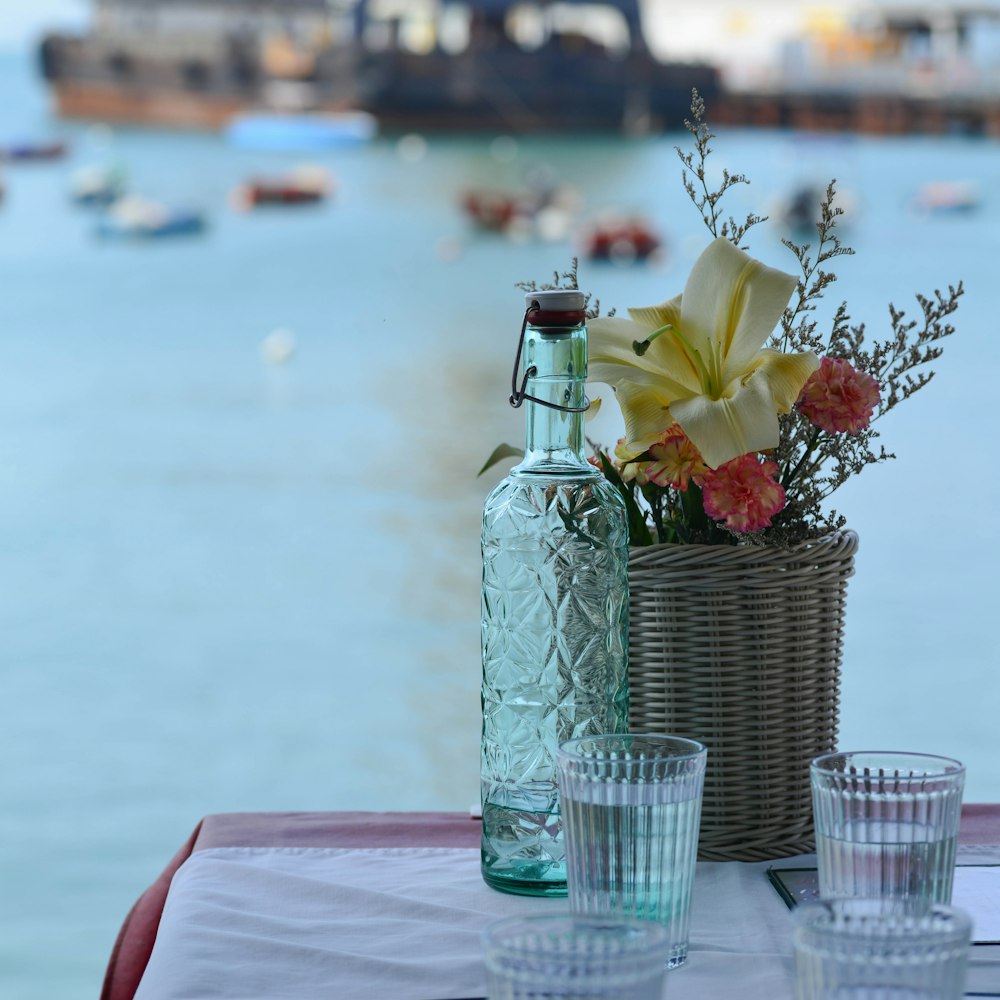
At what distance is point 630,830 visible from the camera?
56cm

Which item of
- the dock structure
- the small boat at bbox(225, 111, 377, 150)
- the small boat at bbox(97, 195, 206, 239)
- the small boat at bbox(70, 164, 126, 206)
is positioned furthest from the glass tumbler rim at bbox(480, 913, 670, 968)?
the dock structure

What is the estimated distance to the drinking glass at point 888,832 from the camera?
56cm

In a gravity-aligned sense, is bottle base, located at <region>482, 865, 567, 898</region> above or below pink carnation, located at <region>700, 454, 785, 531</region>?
below

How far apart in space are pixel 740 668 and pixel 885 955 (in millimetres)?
308

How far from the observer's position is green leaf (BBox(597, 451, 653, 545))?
73cm

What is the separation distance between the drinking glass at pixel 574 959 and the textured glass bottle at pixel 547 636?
23 centimetres

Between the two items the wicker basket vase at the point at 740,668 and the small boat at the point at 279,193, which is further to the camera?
the small boat at the point at 279,193

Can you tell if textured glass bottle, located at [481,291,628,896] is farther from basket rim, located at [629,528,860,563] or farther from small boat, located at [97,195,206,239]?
small boat, located at [97,195,206,239]

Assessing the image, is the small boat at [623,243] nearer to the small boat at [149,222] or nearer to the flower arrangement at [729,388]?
the small boat at [149,222]

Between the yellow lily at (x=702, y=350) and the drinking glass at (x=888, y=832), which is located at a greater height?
the yellow lily at (x=702, y=350)

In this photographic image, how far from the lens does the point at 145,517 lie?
6488mm

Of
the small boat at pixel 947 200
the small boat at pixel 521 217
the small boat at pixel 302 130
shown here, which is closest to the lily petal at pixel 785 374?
the small boat at pixel 521 217

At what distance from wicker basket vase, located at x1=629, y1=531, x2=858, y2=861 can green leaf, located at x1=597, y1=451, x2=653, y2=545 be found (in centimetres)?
2

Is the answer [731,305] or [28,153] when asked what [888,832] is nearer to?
[731,305]
